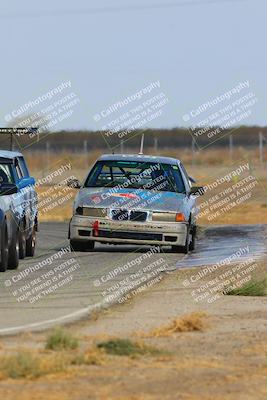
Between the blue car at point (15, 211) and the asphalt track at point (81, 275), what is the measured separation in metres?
0.25

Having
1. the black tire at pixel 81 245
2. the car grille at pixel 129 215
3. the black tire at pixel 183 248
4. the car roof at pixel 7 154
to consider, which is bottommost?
the black tire at pixel 183 248

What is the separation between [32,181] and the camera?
24516mm

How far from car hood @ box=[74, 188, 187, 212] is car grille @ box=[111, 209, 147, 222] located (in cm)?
8

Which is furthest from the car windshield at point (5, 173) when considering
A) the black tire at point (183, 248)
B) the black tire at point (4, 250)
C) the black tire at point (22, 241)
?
the black tire at point (183, 248)

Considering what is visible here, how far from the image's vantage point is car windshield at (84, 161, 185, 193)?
81.0 ft

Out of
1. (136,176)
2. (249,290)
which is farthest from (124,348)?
(136,176)

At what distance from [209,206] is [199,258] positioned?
2144cm

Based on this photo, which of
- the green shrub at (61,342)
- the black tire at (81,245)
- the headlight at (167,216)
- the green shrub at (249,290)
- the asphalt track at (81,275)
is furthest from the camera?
the black tire at (81,245)

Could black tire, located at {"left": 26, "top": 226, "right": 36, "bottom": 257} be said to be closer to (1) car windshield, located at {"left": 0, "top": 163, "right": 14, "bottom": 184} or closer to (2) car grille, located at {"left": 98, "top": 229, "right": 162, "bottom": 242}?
(2) car grille, located at {"left": 98, "top": 229, "right": 162, "bottom": 242}

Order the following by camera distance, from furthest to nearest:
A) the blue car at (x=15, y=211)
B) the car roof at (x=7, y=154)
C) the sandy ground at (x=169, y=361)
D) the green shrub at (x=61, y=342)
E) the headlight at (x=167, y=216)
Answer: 1. the headlight at (x=167, y=216)
2. the car roof at (x=7, y=154)
3. the blue car at (x=15, y=211)
4. the green shrub at (x=61, y=342)
5. the sandy ground at (x=169, y=361)

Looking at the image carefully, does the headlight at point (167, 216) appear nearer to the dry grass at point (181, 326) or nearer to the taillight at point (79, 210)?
the taillight at point (79, 210)

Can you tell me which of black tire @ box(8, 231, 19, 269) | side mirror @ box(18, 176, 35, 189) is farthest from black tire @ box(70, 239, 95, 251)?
black tire @ box(8, 231, 19, 269)

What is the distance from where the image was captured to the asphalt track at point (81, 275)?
15.1 meters

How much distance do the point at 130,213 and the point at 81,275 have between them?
4.18 m
